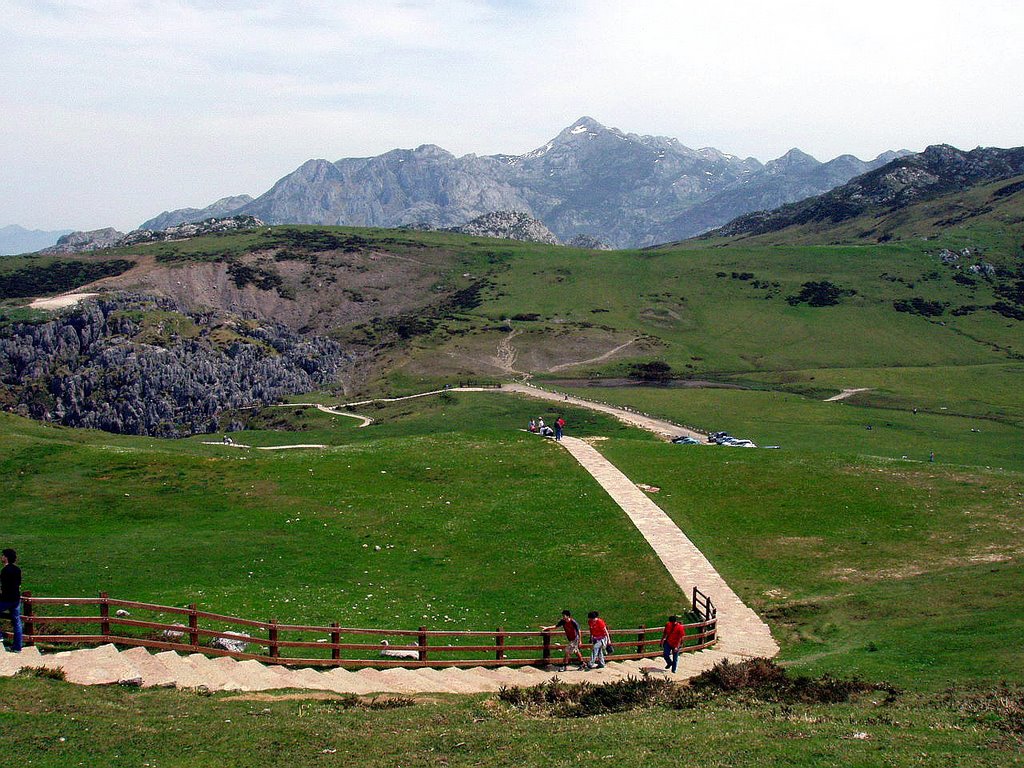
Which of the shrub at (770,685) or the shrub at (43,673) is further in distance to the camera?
the shrub at (770,685)

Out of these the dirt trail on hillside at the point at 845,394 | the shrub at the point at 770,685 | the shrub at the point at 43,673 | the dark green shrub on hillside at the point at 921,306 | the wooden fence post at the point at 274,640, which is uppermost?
the dark green shrub on hillside at the point at 921,306

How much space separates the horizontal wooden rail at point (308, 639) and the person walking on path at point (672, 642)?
3.90 feet

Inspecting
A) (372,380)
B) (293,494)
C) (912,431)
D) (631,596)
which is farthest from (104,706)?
(372,380)

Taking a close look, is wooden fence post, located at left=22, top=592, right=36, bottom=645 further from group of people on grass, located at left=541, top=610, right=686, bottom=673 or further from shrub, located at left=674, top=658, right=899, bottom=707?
shrub, located at left=674, top=658, right=899, bottom=707

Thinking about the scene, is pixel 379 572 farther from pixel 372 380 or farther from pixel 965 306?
pixel 965 306

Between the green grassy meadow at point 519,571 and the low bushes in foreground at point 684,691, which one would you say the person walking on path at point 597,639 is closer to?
the low bushes in foreground at point 684,691

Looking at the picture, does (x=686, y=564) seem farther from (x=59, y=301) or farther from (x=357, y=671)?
(x=59, y=301)

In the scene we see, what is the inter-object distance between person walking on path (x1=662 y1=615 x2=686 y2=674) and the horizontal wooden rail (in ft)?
3.90

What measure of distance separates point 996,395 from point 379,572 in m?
117

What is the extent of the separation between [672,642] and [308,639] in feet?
45.0

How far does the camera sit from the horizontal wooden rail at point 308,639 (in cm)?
2488

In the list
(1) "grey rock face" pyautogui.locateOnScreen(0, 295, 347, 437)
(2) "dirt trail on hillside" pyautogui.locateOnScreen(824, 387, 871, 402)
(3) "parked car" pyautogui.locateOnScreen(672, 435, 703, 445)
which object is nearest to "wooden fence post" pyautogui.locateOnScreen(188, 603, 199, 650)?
(3) "parked car" pyautogui.locateOnScreen(672, 435, 703, 445)

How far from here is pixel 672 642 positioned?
28547mm

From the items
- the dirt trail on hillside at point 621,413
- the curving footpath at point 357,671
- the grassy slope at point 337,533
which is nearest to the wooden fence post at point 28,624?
the curving footpath at point 357,671
